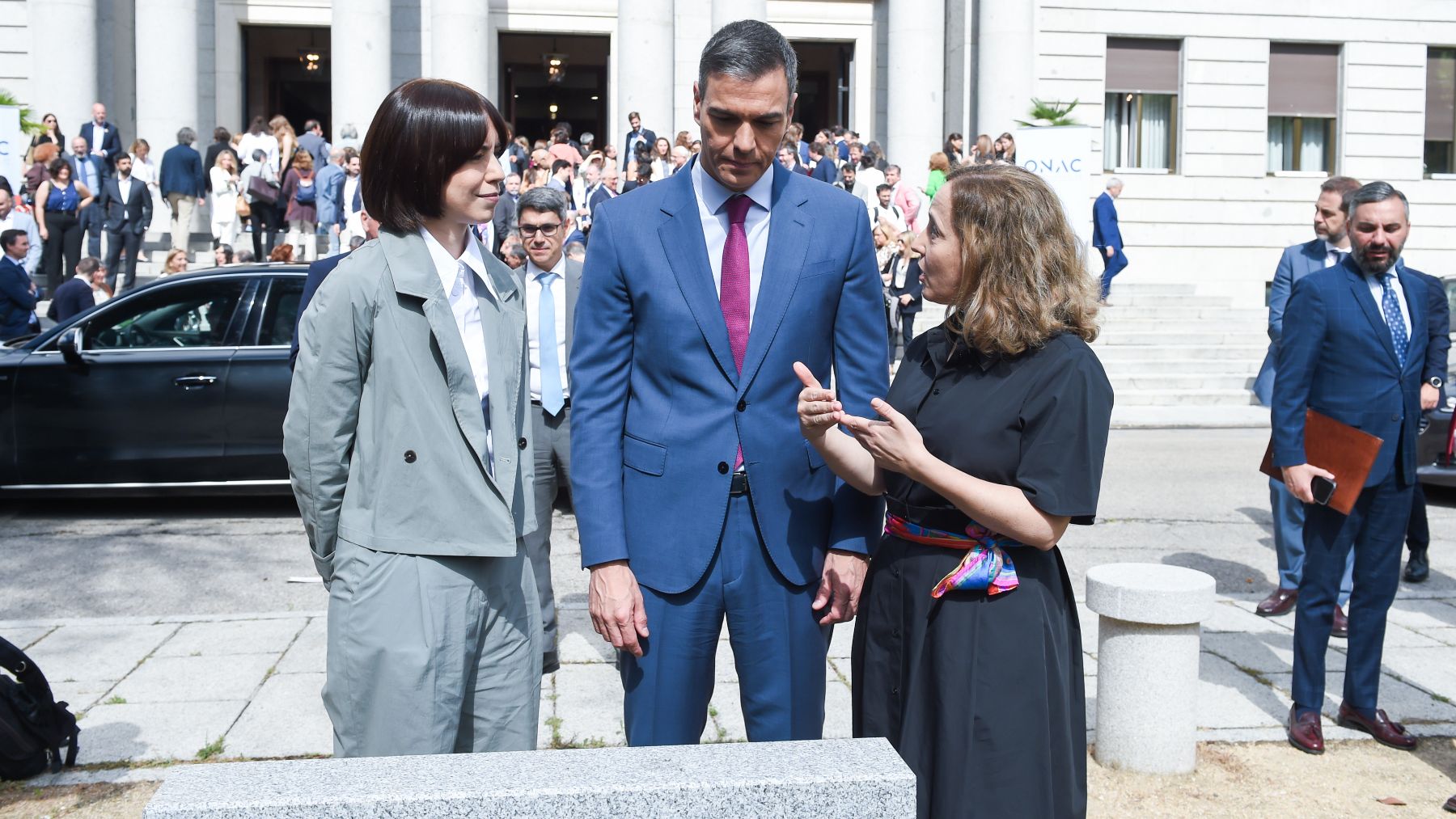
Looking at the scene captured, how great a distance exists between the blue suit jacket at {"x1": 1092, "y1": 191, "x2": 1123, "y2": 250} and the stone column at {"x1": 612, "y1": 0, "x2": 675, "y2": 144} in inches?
320

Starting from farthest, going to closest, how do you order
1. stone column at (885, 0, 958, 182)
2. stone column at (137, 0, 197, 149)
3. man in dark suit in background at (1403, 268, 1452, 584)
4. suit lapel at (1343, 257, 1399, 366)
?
stone column at (885, 0, 958, 182)
stone column at (137, 0, 197, 149)
man in dark suit in background at (1403, 268, 1452, 584)
suit lapel at (1343, 257, 1399, 366)

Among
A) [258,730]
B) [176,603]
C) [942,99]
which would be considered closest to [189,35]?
[942,99]

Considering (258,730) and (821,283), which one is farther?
(258,730)

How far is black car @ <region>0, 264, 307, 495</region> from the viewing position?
9.27 metres

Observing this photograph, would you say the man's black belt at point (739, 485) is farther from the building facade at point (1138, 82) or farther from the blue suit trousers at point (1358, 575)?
the building facade at point (1138, 82)

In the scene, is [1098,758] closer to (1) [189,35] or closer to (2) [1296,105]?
(1) [189,35]

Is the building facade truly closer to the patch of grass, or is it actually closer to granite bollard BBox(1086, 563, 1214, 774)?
the patch of grass

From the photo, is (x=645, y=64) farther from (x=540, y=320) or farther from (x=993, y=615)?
(x=993, y=615)

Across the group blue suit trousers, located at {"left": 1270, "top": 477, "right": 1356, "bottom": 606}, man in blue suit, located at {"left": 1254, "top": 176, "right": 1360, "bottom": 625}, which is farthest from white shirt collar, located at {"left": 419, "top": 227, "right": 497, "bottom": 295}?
blue suit trousers, located at {"left": 1270, "top": 477, "right": 1356, "bottom": 606}

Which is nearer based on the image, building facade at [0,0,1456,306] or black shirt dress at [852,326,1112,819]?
black shirt dress at [852,326,1112,819]

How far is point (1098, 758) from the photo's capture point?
16.3 feet

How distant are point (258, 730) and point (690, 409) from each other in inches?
115

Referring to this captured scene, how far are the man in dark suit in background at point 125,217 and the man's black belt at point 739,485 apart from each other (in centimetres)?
1693

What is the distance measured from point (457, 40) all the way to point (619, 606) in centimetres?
2243
